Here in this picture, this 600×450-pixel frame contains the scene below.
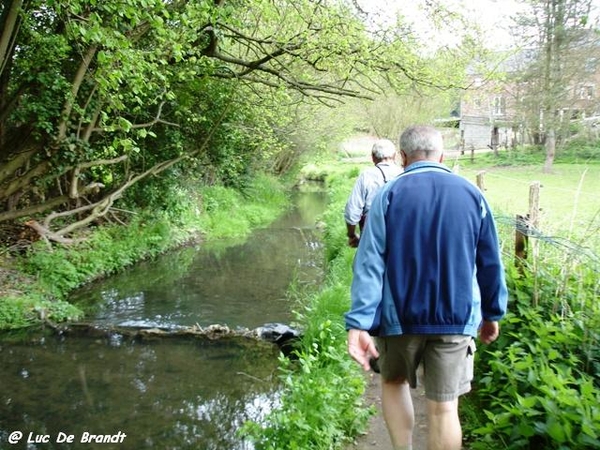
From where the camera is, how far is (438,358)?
8.58 feet

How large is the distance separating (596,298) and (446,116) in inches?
1106

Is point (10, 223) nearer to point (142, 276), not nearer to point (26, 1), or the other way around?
point (142, 276)

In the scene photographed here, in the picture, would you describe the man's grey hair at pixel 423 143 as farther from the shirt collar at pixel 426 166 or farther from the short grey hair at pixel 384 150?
the short grey hair at pixel 384 150

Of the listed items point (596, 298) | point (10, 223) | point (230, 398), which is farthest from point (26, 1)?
point (596, 298)

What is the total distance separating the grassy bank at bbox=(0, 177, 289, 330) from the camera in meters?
8.90

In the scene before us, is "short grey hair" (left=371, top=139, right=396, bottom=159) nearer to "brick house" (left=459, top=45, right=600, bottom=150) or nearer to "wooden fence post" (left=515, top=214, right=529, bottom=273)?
"wooden fence post" (left=515, top=214, right=529, bottom=273)

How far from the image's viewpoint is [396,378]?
2.86 meters

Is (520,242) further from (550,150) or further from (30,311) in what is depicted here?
(550,150)

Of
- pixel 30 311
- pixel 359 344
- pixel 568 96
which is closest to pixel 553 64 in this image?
pixel 568 96

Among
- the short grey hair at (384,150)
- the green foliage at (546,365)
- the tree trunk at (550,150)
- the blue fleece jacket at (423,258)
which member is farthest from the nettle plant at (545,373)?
the tree trunk at (550,150)

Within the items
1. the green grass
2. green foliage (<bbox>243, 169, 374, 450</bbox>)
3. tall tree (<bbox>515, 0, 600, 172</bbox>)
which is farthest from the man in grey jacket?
tall tree (<bbox>515, 0, 600, 172</bbox>)

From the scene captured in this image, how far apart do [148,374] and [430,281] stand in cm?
526

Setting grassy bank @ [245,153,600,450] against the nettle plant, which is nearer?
the nettle plant

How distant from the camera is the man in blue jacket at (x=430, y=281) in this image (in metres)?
2.57
